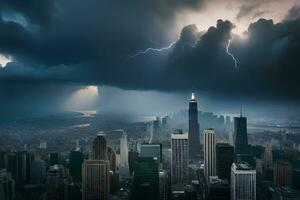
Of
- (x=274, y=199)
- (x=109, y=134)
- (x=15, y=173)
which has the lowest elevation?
(x=274, y=199)

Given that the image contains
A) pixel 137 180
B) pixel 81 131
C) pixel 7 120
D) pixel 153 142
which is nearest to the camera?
pixel 7 120

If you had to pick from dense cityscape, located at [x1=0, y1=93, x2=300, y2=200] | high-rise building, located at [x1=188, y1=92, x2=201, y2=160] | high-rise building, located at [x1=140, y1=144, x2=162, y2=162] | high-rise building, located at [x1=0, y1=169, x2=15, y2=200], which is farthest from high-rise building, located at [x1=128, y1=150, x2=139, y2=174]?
high-rise building, located at [x1=0, y1=169, x2=15, y2=200]

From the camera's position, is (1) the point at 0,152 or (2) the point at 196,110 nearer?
(1) the point at 0,152

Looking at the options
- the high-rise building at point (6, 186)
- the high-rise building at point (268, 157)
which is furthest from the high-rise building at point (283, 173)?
the high-rise building at point (6, 186)

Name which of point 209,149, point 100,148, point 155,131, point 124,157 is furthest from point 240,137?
point 100,148

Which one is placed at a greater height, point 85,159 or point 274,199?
point 85,159

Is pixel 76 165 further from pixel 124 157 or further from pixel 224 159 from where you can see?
pixel 224 159

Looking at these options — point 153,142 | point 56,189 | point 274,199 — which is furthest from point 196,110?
point 56,189

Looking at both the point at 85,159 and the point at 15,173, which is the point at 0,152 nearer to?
the point at 15,173
